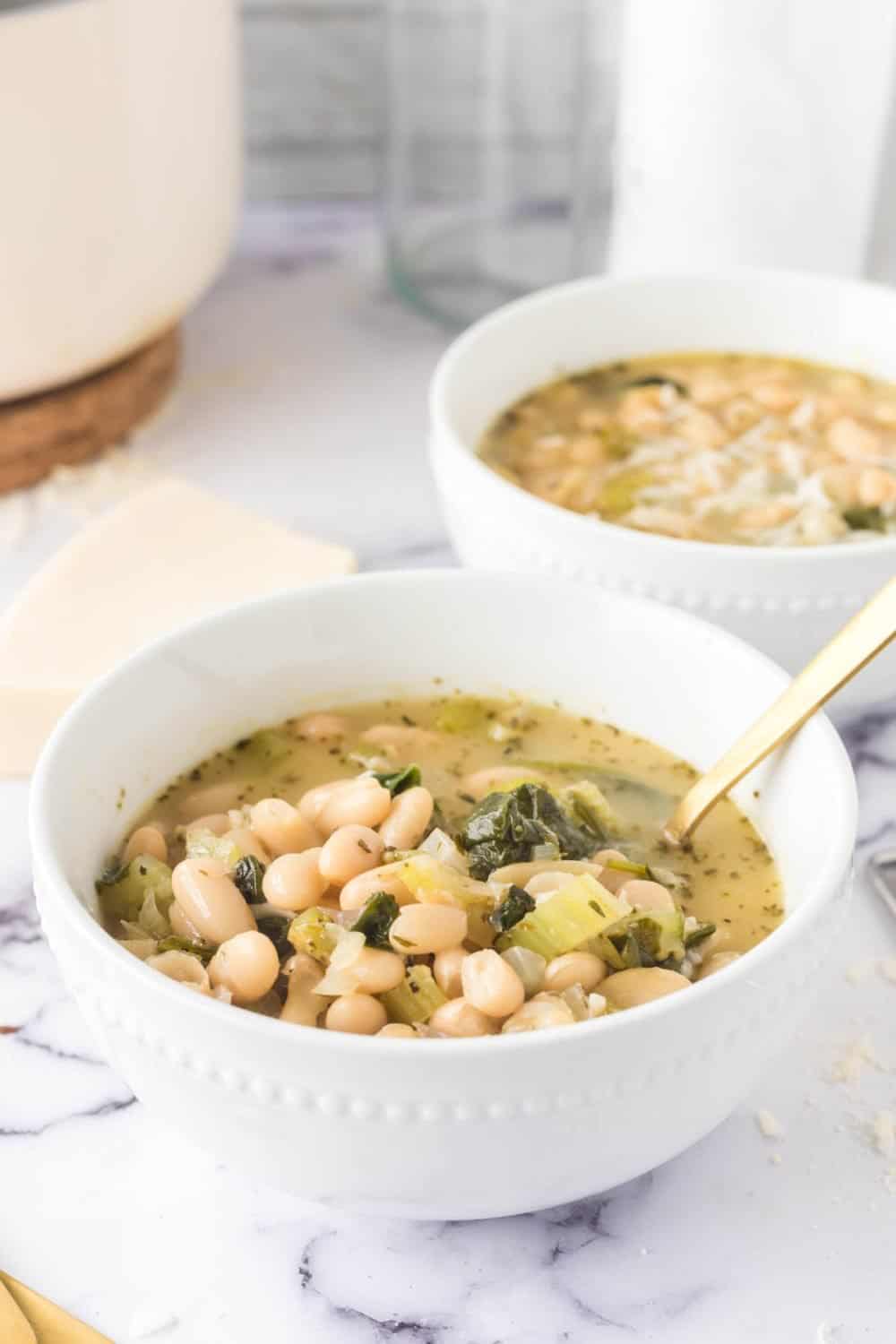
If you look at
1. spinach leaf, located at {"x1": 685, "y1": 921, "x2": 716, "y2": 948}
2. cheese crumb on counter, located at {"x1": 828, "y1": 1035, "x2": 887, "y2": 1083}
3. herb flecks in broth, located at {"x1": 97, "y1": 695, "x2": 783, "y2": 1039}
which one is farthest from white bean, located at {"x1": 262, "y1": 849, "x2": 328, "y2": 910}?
cheese crumb on counter, located at {"x1": 828, "y1": 1035, "x2": 887, "y2": 1083}

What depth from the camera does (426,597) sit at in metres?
1.24

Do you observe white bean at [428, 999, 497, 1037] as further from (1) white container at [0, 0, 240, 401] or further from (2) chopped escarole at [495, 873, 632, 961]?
(1) white container at [0, 0, 240, 401]

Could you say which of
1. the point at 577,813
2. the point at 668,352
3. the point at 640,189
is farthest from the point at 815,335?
the point at 577,813

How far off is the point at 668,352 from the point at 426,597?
619 millimetres

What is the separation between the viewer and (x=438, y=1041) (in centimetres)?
84

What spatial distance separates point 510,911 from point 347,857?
0.34ft

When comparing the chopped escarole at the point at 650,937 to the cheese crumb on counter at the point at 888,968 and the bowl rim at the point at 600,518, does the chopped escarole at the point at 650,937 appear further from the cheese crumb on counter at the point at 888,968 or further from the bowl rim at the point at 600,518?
the bowl rim at the point at 600,518

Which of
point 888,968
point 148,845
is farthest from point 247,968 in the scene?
point 888,968

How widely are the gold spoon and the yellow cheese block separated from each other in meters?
0.41

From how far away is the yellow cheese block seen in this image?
139 centimetres

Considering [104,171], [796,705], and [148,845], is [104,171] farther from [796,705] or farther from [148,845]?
[796,705]

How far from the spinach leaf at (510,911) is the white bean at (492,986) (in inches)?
1.8

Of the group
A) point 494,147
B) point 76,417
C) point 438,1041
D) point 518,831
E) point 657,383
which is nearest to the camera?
point 438,1041

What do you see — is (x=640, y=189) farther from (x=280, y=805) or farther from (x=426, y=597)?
(x=280, y=805)
